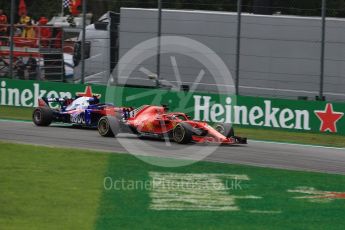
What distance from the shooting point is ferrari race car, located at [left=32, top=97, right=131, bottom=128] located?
1994 cm

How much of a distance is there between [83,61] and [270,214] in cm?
1634

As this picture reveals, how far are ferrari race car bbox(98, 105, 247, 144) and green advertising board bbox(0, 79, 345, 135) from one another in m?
3.48

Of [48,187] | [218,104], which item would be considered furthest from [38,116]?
[48,187]

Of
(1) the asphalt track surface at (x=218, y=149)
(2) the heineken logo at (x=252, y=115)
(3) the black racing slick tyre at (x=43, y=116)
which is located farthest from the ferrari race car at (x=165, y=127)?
(2) the heineken logo at (x=252, y=115)

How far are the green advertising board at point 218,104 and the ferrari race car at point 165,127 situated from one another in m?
3.48

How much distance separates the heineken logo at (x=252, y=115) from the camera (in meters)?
23.0

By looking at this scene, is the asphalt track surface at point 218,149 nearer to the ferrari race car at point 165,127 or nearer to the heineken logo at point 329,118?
the ferrari race car at point 165,127

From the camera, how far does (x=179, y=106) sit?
80.6ft

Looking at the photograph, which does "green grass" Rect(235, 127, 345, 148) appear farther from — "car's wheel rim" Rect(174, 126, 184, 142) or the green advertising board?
"car's wheel rim" Rect(174, 126, 184, 142)

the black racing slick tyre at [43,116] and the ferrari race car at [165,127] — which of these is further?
the black racing slick tyre at [43,116]

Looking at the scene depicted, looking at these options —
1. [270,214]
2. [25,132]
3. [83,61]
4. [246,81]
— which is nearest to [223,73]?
[246,81]

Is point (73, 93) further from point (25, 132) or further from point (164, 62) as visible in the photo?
point (25, 132)

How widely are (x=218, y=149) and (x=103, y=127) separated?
2.91 m

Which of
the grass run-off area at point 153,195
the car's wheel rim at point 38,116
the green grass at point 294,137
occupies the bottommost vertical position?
the green grass at point 294,137
